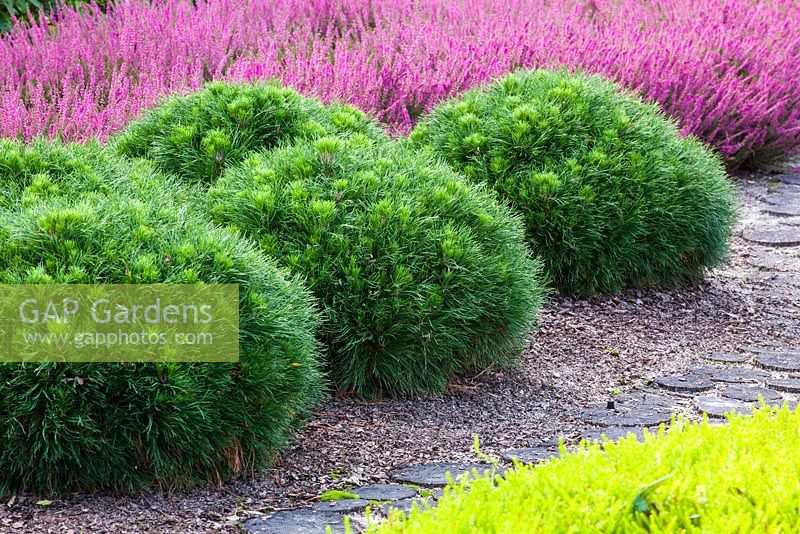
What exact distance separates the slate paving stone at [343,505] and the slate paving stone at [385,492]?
4 centimetres

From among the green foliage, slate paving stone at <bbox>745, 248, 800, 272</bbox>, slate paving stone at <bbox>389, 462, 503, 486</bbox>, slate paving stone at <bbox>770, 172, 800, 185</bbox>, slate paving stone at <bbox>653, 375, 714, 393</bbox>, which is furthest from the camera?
slate paving stone at <bbox>770, 172, 800, 185</bbox>

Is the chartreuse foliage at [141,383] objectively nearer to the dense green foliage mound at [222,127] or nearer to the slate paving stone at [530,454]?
the slate paving stone at [530,454]

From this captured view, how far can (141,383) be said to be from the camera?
9.77 ft

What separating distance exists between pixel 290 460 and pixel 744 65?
6.33 m

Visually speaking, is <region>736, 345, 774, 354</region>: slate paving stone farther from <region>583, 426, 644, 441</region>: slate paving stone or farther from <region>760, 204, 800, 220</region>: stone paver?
<region>760, 204, 800, 220</region>: stone paver

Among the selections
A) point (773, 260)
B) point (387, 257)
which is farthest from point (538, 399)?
point (773, 260)

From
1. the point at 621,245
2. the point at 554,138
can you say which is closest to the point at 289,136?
the point at 554,138

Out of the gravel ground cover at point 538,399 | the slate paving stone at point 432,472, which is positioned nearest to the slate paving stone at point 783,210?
the gravel ground cover at point 538,399

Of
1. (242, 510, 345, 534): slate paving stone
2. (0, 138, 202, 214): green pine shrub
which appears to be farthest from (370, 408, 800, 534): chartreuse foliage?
(0, 138, 202, 214): green pine shrub

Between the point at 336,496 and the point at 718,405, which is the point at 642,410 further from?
the point at 336,496

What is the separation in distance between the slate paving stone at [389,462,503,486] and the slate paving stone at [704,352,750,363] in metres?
1.81

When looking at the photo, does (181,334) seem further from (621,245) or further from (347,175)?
(621,245)

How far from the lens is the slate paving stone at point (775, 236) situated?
689 cm

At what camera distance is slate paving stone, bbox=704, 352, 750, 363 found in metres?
4.89
